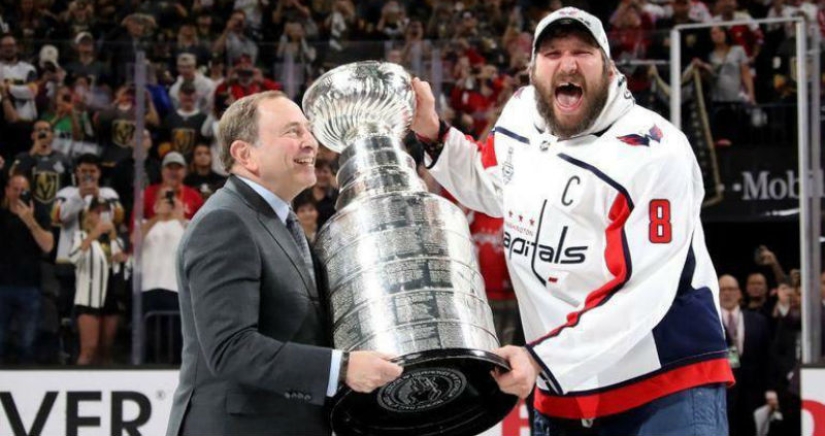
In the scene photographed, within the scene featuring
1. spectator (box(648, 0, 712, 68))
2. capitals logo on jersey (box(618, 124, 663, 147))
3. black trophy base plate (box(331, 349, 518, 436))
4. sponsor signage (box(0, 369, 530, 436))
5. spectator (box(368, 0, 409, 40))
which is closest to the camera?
black trophy base plate (box(331, 349, 518, 436))

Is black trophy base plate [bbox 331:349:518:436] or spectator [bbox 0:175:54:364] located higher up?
spectator [bbox 0:175:54:364]

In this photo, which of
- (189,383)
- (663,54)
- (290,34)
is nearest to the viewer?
(189,383)

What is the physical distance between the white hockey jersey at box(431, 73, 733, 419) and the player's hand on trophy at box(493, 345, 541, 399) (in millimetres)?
87

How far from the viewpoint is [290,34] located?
10148mm

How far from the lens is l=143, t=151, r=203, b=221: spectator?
714cm

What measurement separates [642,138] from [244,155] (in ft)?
3.16

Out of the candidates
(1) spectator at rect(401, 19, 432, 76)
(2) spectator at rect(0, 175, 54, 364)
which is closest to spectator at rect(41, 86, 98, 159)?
(2) spectator at rect(0, 175, 54, 364)

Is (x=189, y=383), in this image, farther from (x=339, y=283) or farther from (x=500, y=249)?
(x=500, y=249)

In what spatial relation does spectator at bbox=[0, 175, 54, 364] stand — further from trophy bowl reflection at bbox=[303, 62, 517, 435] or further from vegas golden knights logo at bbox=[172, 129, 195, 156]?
trophy bowl reflection at bbox=[303, 62, 517, 435]

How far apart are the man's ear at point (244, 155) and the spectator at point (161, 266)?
368cm

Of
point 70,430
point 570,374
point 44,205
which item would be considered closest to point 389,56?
point 44,205

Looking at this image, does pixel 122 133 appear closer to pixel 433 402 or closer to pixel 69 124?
pixel 69 124

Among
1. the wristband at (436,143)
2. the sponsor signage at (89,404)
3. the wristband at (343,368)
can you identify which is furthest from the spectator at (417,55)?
the wristband at (343,368)

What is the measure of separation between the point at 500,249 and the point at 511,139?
3510 mm
